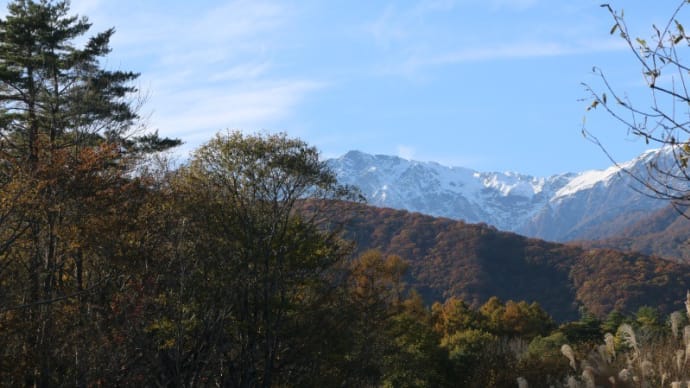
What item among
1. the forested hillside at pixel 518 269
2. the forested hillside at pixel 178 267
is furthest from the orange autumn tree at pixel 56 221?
the forested hillside at pixel 518 269

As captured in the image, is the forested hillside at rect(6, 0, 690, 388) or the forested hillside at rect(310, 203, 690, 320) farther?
the forested hillside at rect(310, 203, 690, 320)

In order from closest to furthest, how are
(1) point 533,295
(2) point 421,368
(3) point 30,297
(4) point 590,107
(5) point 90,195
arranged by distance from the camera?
(4) point 590,107 → (3) point 30,297 → (5) point 90,195 → (2) point 421,368 → (1) point 533,295

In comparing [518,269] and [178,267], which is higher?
[178,267]

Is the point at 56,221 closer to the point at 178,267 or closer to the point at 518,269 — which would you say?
the point at 178,267

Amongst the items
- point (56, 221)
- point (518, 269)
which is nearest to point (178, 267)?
point (56, 221)

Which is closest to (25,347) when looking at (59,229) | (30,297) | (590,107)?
(30,297)

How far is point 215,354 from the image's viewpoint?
21453 millimetres

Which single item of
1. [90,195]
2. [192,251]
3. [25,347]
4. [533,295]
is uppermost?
[90,195]

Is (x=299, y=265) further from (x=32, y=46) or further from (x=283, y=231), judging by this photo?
(x=32, y=46)

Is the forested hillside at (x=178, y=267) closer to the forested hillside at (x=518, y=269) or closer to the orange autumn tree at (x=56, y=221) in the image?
the orange autumn tree at (x=56, y=221)

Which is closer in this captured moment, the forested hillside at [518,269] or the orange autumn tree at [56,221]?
the orange autumn tree at [56,221]

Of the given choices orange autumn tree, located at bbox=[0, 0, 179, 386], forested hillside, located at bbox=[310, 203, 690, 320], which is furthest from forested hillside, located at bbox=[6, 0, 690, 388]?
forested hillside, located at bbox=[310, 203, 690, 320]

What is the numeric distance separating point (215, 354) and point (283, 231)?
19.2ft

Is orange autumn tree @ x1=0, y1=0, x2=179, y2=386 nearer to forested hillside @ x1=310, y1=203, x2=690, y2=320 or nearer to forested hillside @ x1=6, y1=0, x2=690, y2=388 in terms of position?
forested hillside @ x1=6, y1=0, x2=690, y2=388
